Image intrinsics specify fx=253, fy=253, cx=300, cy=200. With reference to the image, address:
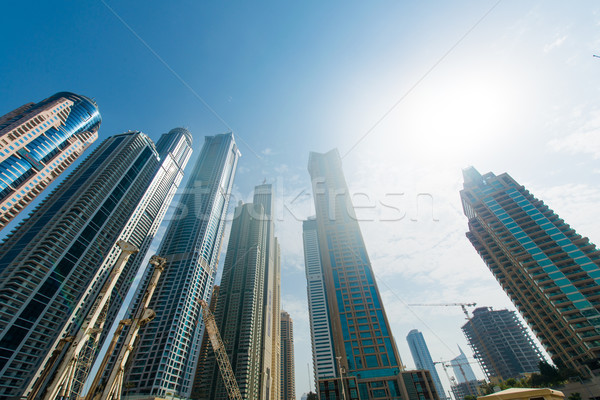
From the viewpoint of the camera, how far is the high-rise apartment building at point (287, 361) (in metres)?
171

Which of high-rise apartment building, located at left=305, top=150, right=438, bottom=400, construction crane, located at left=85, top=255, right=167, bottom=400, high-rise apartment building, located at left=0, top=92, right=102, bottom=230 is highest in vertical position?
high-rise apartment building, located at left=0, top=92, right=102, bottom=230

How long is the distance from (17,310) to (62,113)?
7767 cm

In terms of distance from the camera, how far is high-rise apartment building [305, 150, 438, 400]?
6353cm

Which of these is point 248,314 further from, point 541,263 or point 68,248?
point 541,263

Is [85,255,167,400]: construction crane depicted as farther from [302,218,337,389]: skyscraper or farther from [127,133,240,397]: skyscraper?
[302,218,337,389]: skyscraper

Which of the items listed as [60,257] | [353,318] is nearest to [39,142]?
[60,257]

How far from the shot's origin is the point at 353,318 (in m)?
77.9

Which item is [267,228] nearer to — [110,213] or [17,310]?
[110,213]

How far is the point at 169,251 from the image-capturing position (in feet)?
389

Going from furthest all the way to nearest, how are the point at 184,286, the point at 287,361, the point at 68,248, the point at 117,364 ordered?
the point at 287,361 < the point at 184,286 < the point at 68,248 < the point at 117,364

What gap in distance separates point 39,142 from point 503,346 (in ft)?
766

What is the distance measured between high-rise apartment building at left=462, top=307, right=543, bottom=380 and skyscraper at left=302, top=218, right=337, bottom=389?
71384 mm

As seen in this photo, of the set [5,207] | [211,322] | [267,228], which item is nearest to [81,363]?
[211,322]

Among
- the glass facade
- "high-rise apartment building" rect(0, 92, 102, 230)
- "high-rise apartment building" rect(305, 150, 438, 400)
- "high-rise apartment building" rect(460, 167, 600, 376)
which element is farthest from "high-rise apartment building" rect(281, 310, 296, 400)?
"high-rise apartment building" rect(0, 92, 102, 230)
